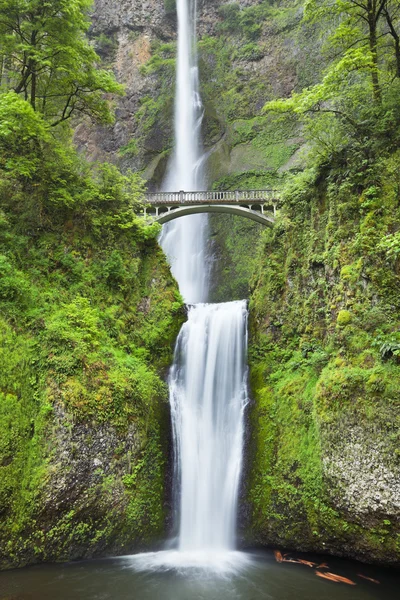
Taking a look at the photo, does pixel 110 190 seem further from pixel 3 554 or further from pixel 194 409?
pixel 3 554

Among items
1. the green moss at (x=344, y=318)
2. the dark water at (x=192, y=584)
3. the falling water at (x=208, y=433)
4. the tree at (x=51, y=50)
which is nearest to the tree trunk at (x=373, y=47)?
the green moss at (x=344, y=318)

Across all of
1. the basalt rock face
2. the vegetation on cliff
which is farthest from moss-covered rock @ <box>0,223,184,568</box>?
the basalt rock face

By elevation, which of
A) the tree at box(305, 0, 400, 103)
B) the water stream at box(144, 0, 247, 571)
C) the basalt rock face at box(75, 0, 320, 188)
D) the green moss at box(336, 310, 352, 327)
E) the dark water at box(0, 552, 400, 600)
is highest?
the basalt rock face at box(75, 0, 320, 188)

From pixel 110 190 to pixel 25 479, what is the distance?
29.6 feet

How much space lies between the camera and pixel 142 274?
1357cm

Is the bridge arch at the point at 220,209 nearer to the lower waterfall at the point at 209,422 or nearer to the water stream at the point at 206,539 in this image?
the water stream at the point at 206,539

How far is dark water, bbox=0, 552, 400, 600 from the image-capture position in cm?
685

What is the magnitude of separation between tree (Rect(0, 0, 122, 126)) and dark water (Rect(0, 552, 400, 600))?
39.9ft

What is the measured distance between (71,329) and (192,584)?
20.0 ft

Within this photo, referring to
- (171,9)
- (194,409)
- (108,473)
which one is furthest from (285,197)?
(171,9)

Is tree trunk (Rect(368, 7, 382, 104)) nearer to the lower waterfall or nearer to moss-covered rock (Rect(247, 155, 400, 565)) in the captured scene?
moss-covered rock (Rect(247, 155, 400, 565))

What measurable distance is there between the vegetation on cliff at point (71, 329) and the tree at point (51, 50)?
4 cm

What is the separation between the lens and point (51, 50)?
37.4 ft

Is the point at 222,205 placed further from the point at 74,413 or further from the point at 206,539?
the point at 206,539
